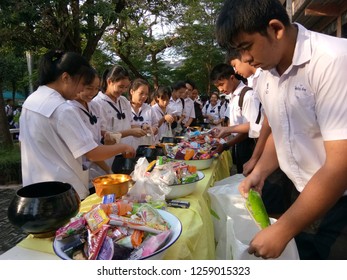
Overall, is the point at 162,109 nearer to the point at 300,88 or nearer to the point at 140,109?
the point at 140,109

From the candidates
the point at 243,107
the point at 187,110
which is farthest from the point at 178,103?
the point at 243,107

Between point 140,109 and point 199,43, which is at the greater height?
point 199,43

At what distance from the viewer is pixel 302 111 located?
123 cm

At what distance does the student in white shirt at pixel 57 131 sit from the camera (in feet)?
5.82

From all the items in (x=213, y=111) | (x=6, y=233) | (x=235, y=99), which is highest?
(x=235, y=99)

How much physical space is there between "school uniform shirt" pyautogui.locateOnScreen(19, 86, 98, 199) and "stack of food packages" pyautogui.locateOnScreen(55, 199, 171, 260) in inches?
25.7

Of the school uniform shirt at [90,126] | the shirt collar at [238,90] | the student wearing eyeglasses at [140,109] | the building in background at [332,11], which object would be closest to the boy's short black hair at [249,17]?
the school uniform shirt at [90,126]

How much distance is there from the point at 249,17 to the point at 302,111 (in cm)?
43

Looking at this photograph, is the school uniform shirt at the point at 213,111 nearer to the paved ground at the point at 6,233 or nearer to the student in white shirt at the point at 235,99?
the student in white shirt at the point at 235,99

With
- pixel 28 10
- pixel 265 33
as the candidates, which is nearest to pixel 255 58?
pixel 265 33

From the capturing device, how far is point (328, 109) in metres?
1.08

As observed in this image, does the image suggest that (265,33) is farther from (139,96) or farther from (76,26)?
(76,26)

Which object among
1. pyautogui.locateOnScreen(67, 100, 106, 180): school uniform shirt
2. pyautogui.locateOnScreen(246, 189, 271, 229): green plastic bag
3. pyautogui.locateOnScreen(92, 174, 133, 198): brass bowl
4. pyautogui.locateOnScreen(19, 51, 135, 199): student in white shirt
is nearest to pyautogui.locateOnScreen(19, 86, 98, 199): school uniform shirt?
pyautogui.locateOnScreen(19, 51, 135, 199): student in white shirt

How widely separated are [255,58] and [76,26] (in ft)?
17.9
